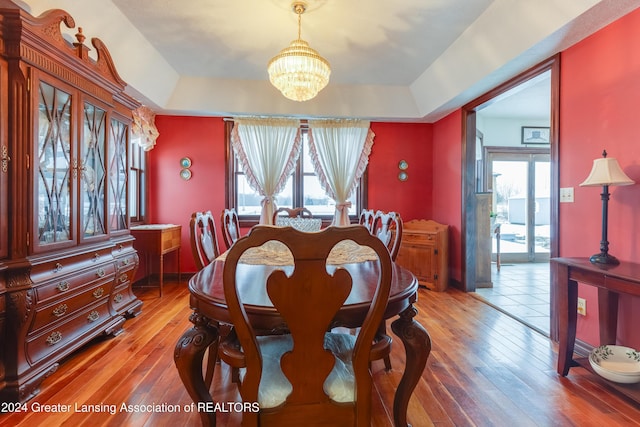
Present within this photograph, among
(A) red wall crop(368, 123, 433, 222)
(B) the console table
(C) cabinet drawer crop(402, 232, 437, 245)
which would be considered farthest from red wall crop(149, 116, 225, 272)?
(B) the console table

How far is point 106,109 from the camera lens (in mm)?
2439

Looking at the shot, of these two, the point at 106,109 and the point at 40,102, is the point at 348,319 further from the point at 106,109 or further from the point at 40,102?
the point at 106,109

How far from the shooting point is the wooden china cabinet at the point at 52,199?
1.63 metres

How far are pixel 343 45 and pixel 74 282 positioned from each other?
10.0ft

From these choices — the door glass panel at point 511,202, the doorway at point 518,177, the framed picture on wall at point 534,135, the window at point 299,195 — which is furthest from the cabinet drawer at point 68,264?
the framed picture on wall at point 534,135

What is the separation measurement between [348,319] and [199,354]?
0.62 m

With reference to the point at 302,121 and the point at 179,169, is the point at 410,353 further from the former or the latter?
the point at 179,169

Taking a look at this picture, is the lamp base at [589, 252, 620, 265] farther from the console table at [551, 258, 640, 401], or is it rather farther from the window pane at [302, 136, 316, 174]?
the window pane at [302, 136, 316, 174]

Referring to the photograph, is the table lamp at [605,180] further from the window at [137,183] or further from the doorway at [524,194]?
the window at [137,183]

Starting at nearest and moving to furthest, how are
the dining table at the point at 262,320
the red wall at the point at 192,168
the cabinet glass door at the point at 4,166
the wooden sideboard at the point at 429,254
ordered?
the dining table at the point at 262,320, the cabinet glass door at the point at 4,166, the wooden sideboard at the point at 429,254, the red wall at the point at 192,168

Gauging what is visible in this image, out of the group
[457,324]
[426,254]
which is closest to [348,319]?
[457,324]

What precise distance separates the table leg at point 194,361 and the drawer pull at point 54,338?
131cm

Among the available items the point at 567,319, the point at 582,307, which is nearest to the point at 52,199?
the point at 567,319

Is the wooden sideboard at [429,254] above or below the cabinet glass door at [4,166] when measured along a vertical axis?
below
